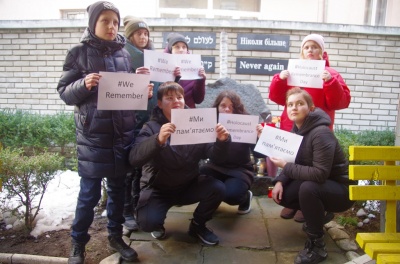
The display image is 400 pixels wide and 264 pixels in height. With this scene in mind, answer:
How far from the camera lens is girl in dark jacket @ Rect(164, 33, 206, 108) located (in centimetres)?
338

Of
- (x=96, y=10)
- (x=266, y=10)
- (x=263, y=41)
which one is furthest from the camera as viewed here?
(x=266, y=10)

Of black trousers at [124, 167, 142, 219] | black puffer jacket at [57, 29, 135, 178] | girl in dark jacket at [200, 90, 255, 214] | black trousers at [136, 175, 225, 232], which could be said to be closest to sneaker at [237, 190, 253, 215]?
girl in dark jacket at [200, 90, 255, 214]

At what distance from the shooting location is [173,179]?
290cm

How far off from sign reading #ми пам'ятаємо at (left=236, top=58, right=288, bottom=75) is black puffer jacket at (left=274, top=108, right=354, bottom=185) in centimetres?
330

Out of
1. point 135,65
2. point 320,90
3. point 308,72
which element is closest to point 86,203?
point 135,65

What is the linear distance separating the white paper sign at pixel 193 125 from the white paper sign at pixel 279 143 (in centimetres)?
49

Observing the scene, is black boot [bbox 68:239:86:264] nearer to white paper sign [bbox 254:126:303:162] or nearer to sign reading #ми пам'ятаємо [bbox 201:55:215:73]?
white paper sign [bbox 254:126:303:162]

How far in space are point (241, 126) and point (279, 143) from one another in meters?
0.46

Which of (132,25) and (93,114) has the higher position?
(132,25)

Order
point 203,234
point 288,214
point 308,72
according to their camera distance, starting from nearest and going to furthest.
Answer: point 203,234
point 308,72
point 288,214

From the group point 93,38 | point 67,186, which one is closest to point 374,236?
point 93,38

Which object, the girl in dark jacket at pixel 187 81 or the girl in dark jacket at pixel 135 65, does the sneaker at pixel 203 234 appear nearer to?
the girl in dark jacket at pixel 135 65

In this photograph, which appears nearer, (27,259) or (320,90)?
(27,259)

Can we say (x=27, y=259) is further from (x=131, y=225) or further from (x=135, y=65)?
(x=135, y=65)
